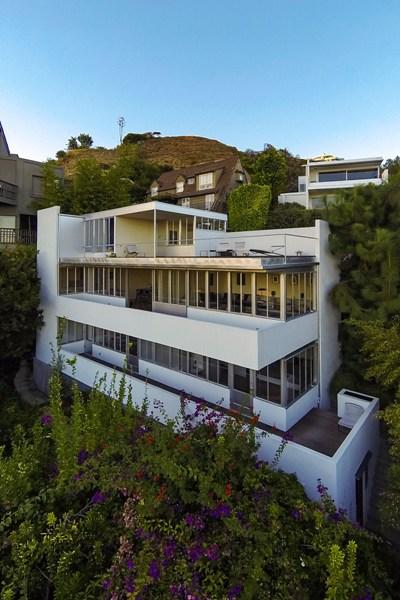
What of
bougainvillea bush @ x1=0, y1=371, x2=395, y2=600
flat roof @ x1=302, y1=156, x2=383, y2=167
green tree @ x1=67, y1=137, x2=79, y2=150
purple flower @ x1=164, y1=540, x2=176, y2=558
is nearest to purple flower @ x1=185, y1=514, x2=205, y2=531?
bougainvillea bush @ x1=0, y1=371, x2=395, y2=600

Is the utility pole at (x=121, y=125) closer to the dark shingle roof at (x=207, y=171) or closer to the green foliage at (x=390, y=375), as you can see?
the dark shingle roof at (x=207, y=171)

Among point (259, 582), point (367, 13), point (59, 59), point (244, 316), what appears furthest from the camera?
point (59, 59)

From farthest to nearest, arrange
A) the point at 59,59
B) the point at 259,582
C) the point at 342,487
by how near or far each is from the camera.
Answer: the point at 59,59 < the point at 342,487 < the point at 259,582

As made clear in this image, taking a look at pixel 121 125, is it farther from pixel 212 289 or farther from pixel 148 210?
pixel 212 289

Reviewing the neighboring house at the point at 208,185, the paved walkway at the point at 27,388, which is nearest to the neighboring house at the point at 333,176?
the neighboring house at the point at 208,185

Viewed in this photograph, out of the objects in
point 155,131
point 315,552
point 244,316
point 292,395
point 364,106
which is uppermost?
point 155,131

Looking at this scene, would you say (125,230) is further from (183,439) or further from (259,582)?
(259,582)

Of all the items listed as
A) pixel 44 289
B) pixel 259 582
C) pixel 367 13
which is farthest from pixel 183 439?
pixel 367 13

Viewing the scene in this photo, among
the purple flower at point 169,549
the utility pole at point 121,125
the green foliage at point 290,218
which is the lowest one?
the purple flower at point 169,549
